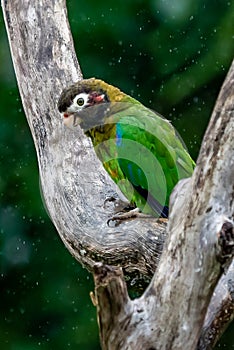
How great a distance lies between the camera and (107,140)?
328 centimetres

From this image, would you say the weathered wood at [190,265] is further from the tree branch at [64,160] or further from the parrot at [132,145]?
the parrot at [132,145]

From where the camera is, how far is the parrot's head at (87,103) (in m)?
3.18

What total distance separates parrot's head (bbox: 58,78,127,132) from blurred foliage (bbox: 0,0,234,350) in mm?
1875

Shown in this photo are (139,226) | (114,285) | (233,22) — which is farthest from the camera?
(233,22)

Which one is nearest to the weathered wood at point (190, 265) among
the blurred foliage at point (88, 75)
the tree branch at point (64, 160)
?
the tree branch at point (64, 160)

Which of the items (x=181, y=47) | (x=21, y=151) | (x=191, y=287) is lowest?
(x=21, y=151)

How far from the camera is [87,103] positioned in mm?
3242

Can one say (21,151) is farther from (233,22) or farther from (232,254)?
(232,254)

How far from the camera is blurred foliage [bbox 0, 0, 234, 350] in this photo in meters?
5.22

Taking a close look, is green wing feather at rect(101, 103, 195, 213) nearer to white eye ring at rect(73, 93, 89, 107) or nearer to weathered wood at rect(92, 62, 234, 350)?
white eye ring at rect(73, 93, 89, 107)

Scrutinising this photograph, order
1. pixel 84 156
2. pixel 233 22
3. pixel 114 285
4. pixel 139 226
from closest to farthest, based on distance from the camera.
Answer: pixel 114 285 → pixel 139 226 → pixel 84 156 → pixel 233 22

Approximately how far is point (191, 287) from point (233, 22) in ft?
9.96

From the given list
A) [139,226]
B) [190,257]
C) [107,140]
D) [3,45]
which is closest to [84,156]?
[107,140]

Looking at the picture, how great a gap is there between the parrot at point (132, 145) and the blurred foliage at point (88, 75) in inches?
75.1
